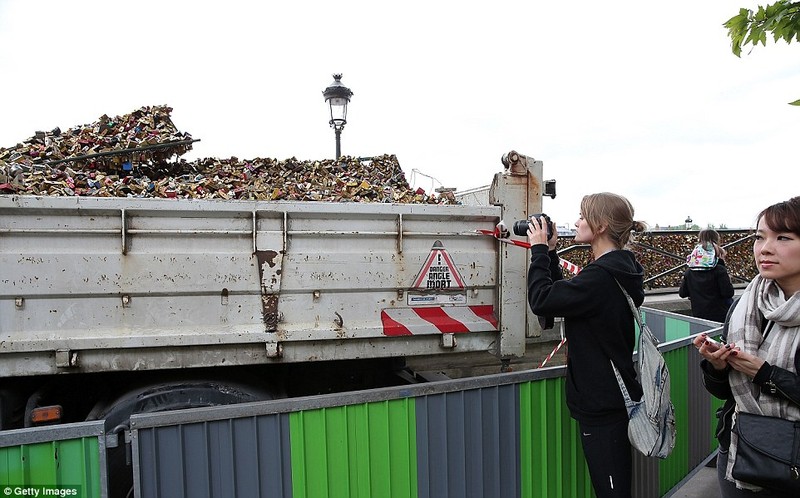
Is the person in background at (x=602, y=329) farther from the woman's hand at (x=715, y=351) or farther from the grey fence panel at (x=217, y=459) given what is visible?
the grey fence panel at (x=217, y=459)

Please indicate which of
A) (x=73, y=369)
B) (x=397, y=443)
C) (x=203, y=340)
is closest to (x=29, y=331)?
(x=73, y=369)

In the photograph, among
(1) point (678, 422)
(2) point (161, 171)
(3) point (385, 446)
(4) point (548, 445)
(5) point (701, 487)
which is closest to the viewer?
(3) point (385, 446)

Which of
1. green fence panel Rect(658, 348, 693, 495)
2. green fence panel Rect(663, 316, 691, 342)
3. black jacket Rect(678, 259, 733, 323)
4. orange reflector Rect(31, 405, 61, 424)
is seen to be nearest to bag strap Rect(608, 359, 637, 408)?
green fence panel Rect(658, 348, 693, 495)

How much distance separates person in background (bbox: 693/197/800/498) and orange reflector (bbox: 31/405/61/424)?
11.4 feet

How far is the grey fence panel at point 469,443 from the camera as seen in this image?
2557 millimetres

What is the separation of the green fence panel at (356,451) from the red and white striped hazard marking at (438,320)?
3.75ft

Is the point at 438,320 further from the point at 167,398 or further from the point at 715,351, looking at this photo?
the point at 715,351

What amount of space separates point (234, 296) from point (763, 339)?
281cm

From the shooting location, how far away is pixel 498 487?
272 centimetres

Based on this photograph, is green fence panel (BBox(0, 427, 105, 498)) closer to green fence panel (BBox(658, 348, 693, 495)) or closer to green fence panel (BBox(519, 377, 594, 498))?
green fence panel (BBox(519, 377, 594, 498))

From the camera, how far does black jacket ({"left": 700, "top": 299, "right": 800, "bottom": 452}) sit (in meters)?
1.80

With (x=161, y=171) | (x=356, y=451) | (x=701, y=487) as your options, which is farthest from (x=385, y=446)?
(x=161, y=171)

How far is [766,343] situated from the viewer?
1.95 metres

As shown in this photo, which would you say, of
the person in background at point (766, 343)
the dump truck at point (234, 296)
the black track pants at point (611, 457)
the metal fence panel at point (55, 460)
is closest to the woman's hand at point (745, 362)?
the person in background at point (766, 343)
